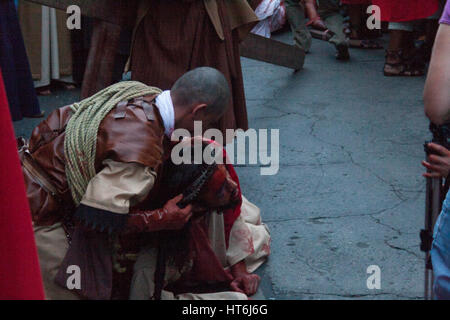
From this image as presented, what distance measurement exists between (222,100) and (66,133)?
0.66m

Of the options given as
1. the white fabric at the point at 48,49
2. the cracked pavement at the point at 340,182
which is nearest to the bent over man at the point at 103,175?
the cracked pavement at the point at 340,182

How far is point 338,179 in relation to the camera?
14.4ft

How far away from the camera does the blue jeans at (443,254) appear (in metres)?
1.81

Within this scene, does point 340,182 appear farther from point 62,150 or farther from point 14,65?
point 14,65

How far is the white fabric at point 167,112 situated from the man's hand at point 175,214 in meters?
0.29

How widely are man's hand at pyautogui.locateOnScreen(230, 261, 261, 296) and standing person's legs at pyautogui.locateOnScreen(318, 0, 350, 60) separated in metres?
4.63

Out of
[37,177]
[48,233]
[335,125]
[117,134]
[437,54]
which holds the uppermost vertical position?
[437,54]

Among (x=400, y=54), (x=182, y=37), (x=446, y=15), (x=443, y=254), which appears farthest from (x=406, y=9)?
(x=443, y=254)

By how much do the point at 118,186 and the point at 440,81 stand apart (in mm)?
1219

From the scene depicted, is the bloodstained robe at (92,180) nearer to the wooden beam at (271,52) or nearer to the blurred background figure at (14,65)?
the blurred background figure at (14,65)
